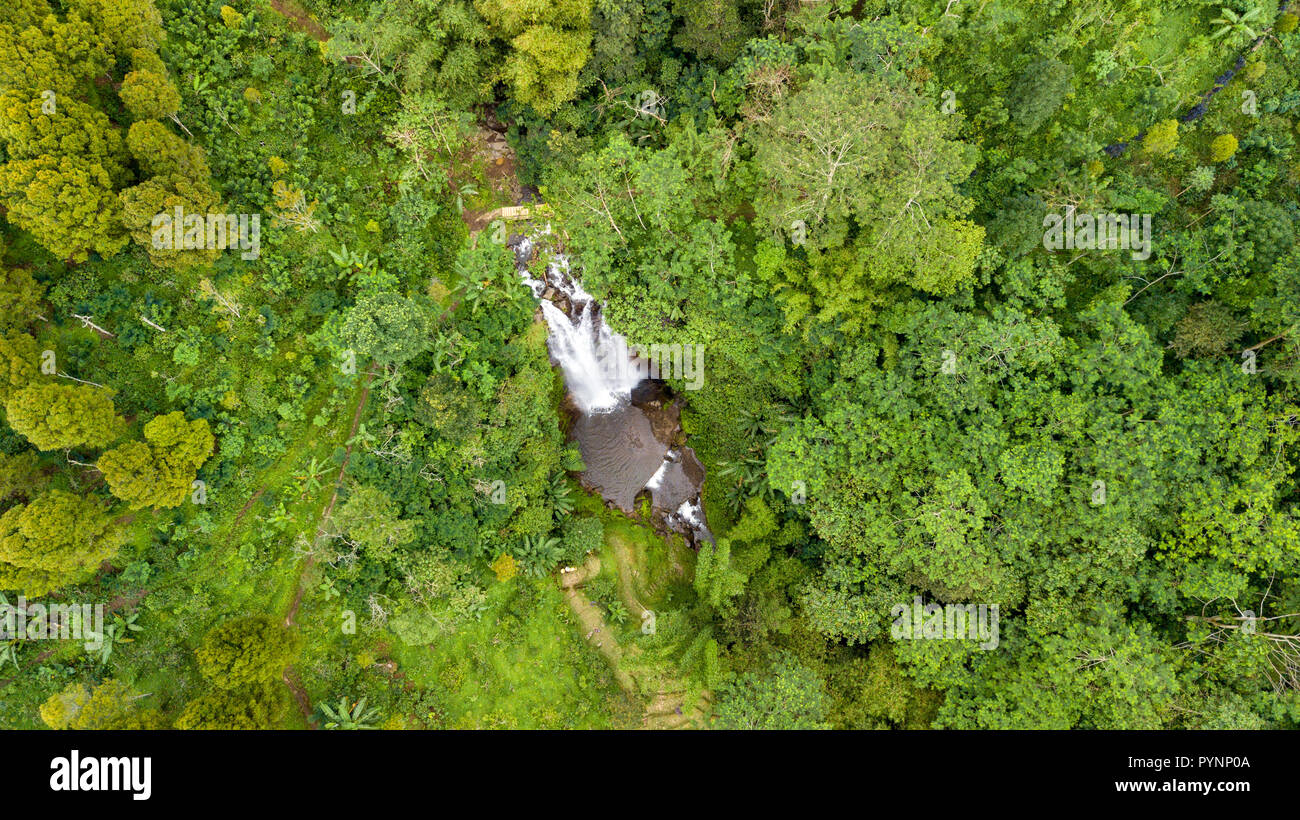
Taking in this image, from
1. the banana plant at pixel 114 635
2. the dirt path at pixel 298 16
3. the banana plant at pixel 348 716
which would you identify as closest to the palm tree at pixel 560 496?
the banana plant at pixel 348 716

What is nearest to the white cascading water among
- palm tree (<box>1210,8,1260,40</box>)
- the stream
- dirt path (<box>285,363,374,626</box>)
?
the stream

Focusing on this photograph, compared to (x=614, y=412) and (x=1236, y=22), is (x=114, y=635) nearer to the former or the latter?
(x=614, y=412)

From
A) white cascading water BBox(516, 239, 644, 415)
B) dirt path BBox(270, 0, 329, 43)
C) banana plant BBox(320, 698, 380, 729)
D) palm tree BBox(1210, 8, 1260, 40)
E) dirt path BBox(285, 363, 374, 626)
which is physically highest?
dirt path BBox(270, 0, 329, 43)

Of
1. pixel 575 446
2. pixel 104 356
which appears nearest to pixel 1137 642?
pixel 575 446

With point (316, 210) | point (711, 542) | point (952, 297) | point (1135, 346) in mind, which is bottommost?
point (711, 542)

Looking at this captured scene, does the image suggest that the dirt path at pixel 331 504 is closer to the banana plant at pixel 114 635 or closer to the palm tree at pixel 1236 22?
the banana plant at pixel 114 635

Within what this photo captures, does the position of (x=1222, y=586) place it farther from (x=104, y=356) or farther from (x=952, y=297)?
(x=104, y=356)

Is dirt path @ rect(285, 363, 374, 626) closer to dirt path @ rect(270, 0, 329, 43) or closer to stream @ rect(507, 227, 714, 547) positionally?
stream @ rect(507, 227, 714, 547)

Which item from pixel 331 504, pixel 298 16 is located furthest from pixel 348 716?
pixel 298 16
